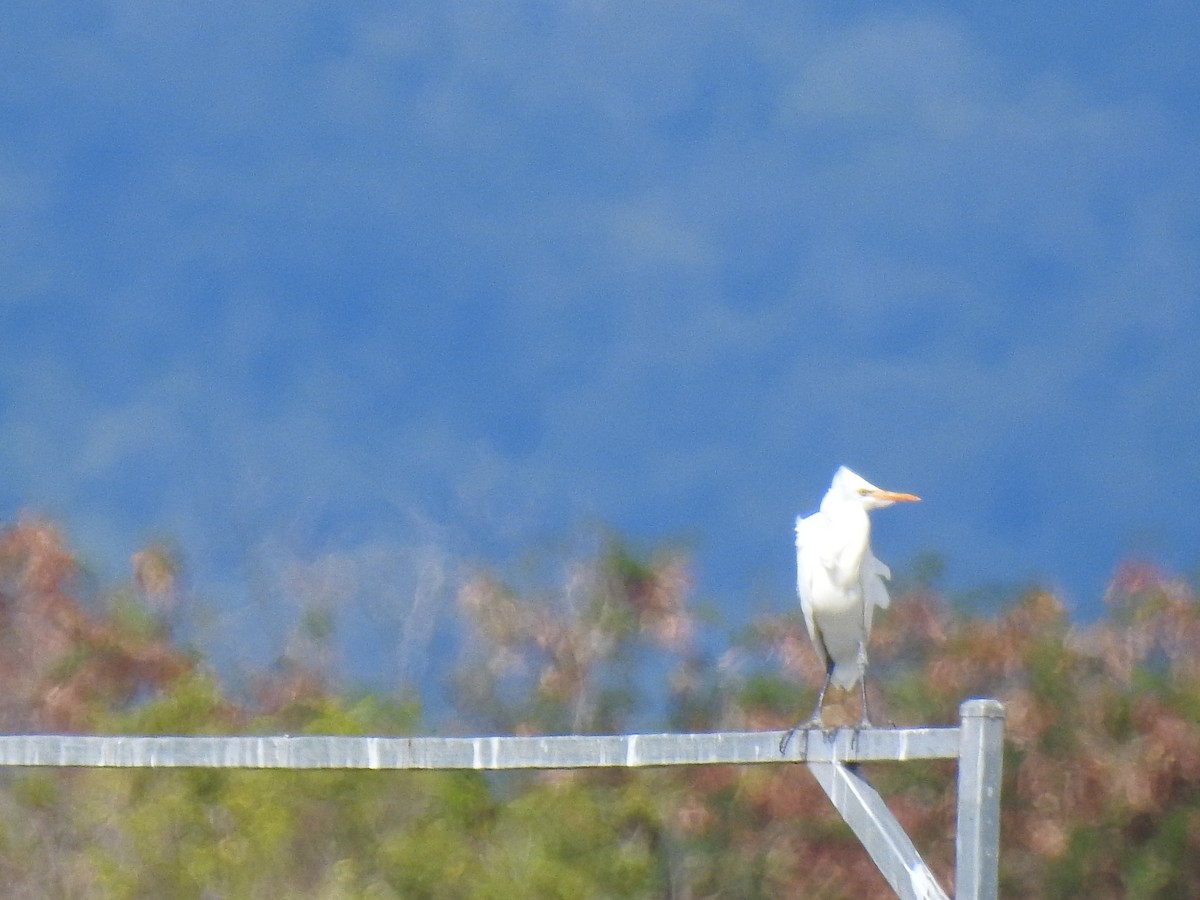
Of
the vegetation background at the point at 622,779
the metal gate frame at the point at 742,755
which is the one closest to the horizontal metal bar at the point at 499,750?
the metal gate frame at the point at 742,755

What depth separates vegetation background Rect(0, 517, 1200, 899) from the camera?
9109 millimetres

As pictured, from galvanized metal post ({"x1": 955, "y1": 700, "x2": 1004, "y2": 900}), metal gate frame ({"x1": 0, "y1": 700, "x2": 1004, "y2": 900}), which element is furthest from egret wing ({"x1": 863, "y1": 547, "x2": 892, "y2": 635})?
galvanized metal post ({"x1": 955, "y1": 700, "x2": 1004, "y2": 900})

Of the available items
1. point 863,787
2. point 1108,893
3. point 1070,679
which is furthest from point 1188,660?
point 863,787

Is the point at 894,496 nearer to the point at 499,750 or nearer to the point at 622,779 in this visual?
the point at 499,750

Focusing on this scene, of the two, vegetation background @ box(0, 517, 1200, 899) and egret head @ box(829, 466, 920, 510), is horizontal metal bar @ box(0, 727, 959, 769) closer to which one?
egret head @ box(829, 466, 920, 510)

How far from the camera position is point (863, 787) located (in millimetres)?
4238

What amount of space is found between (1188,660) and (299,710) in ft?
16.4

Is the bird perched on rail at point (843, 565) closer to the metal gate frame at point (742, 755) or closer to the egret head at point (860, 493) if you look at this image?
the egret head at point (860, 493)

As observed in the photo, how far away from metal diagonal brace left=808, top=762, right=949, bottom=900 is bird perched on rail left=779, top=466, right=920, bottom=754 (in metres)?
1.53

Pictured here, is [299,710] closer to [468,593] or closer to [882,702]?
[468,593]

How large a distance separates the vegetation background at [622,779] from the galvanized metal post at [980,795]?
497cm

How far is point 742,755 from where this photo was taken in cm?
A: 435

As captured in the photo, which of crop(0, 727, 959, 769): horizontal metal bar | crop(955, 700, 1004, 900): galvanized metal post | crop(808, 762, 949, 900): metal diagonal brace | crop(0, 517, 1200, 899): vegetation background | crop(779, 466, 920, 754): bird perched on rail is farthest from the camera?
crop(0, 517, 1200, 899): vegetation background

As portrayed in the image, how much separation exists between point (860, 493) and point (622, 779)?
4.93 metres
